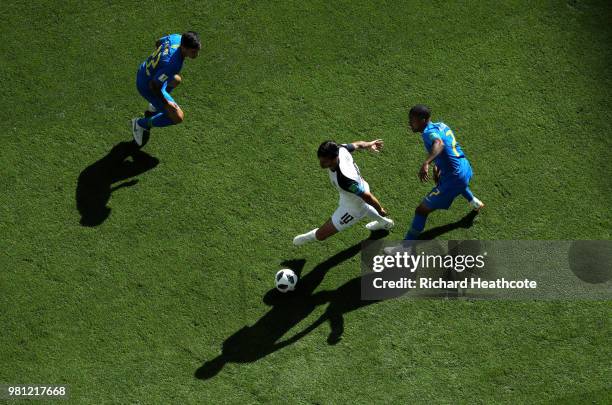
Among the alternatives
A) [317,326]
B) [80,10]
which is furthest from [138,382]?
[80,10]

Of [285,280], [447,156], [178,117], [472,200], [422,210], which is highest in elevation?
[178,117]

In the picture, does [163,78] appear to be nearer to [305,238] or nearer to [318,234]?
[305,238]

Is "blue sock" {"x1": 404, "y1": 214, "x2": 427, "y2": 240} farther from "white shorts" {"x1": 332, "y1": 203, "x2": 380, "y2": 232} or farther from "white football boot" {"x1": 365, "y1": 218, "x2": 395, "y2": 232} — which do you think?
"white shorts" {"x1": 332, "y1": 203, "x2": 380, "y2": 232}

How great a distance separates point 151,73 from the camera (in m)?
9.75

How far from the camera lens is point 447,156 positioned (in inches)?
334

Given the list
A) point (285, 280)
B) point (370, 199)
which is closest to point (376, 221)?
point (370, 199)

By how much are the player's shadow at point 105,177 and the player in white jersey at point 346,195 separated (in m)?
2.75

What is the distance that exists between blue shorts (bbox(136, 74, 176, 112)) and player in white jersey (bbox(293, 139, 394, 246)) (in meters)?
2.87

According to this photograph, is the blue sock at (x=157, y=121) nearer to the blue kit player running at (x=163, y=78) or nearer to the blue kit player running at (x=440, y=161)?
the blue kit player running at (x=163, y=78)

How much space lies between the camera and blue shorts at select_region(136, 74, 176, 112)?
9.91 metres

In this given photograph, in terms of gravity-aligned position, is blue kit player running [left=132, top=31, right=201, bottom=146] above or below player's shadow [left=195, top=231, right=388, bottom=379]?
above

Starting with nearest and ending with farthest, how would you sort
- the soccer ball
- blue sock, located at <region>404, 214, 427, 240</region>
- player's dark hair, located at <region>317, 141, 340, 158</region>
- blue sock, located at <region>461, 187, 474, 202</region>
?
1. player's dark hair, located at <region>317, 141, 340, 158</region>
2. the soccer ball
3. blue sock, located at <region>404, 214, 427, 240</region>
4. blue sock, located at <region>461, 187, 474, 202</region>

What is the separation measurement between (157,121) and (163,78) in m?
0.65

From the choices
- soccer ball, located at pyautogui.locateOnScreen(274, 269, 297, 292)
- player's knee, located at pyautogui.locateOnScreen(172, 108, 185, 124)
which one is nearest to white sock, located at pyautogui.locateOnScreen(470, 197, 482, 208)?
soccer ball, located at pyautogui.locateOnScreen(274, 269, 297, 292)
